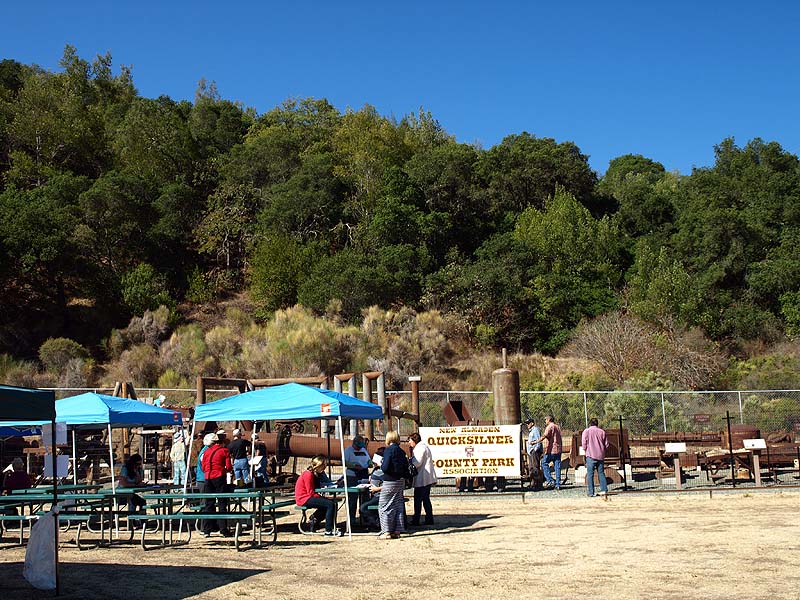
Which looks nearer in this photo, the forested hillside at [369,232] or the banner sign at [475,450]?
the banner sign at [475,450]

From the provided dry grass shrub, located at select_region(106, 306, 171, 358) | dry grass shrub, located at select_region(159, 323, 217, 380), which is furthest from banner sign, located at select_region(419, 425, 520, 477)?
dry grass shrub, located at select_region(106, 306, 171, 358)

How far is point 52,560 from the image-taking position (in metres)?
10.3

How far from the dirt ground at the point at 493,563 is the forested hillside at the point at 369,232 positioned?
1116 inches

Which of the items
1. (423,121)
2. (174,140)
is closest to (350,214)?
(174,140)

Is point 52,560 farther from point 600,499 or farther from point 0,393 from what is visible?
point 600,499

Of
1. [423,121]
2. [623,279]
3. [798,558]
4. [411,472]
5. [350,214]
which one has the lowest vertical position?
[798,558]

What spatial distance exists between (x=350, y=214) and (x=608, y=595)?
50.4 meters

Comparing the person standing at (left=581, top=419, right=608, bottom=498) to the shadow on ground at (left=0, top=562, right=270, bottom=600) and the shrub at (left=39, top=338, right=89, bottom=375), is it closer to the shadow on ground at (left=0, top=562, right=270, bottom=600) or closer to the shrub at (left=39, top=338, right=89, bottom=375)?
the shadow on ground at (left=0, top=562, right=270, bottom=600)

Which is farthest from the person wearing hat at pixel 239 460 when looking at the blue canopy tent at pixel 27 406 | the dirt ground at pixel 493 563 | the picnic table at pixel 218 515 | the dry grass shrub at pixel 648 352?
the dry grass shrub at pixel 648 352

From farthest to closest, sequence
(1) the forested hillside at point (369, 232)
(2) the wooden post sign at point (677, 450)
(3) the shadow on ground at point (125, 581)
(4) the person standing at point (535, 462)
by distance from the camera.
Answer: (1) the forested hillside at point (369, 232) < (4) the person standing at point (535, 462) < (2) the wooden post sign at point (677, 450) < (3) the shadow on ground at point (125, 581)

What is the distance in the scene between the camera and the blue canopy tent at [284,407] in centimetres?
1495

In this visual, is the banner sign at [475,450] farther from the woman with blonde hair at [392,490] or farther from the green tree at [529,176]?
the green tree at [529,176]

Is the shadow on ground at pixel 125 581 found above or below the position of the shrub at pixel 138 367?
below

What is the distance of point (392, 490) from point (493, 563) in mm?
3228
